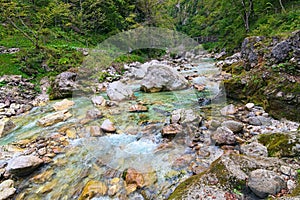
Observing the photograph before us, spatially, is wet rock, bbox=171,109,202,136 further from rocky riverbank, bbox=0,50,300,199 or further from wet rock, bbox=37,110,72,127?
wet rock, bbox=37,110,72,127

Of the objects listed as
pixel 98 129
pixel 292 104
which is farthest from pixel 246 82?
pixel 98 129

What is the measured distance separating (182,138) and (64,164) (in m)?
2.53

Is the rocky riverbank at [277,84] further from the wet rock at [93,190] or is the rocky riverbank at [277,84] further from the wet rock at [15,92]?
the wet rock at [15,92]

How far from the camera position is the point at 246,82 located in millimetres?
5934

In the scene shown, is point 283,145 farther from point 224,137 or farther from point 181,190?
point 181,190

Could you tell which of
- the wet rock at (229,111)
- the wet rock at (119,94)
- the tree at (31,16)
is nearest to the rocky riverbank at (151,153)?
the wet rock at (229,111)

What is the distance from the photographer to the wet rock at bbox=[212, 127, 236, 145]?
3662 mm

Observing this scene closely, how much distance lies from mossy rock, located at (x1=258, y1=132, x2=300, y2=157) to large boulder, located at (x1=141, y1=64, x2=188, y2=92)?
5224mm

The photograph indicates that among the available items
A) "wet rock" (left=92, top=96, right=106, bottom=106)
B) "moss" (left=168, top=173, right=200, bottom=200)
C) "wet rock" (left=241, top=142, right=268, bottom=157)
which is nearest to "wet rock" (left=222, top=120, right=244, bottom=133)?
"wet rock" (left=241, top=142, right=268, bottom=157)

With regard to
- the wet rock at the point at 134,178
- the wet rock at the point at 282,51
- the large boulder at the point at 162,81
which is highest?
the wet rock at the point at 282,51

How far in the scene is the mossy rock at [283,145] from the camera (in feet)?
8.70

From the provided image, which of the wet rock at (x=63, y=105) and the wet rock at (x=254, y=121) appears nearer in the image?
the wet rock at (x=254, y=121)

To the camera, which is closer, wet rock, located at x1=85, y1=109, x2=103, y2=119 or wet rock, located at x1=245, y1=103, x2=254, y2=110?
wet rock, located at x1=245, y1=103, x2=254, y2=110

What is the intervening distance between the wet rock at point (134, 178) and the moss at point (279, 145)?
2106 mm
